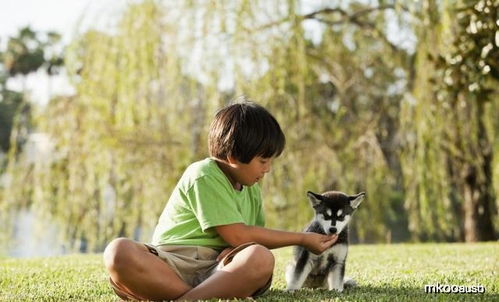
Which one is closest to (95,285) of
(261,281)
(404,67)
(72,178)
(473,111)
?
(261,281)

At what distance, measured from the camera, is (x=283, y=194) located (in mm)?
9023

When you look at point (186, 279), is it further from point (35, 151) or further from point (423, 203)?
point (35, 151)

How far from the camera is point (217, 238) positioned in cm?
338

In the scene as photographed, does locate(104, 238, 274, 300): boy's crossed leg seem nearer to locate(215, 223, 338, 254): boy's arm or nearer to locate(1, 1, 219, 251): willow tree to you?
locate(215, 223, 338, 254): boy's arm

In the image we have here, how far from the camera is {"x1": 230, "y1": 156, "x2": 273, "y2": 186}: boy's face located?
329 cm

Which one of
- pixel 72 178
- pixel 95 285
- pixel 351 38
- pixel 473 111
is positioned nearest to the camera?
pixel 95 285

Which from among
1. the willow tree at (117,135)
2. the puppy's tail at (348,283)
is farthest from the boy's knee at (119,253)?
the willow tree at (117,135)

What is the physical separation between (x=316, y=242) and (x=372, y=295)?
0.38 m

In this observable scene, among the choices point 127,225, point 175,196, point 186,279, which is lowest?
point 127,225

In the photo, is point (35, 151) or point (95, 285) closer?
point (95, 285)

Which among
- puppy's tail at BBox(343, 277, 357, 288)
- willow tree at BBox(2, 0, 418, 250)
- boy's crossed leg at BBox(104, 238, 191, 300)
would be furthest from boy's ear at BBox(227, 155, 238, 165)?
willow tree at BBox(2, 0, 418, 250)

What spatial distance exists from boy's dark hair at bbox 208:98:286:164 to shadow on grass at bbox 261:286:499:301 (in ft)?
2.24

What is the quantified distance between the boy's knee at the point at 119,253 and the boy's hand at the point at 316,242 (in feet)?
2.66

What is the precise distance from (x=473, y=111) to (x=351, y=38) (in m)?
2.67
